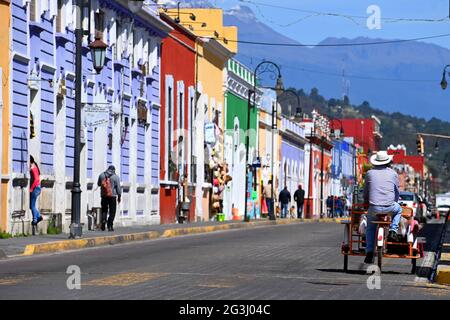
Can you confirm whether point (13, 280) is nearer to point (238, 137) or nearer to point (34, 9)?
point (34, 9)

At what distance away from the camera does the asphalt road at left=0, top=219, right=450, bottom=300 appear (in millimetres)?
14609

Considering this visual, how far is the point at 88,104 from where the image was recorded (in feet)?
110

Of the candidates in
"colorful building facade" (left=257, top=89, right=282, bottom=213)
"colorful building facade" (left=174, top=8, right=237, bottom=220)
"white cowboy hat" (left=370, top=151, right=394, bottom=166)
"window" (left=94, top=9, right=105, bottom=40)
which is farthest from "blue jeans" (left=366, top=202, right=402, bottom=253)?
"colorful building facade" (left=257, top=89, right=282, bottom=213)

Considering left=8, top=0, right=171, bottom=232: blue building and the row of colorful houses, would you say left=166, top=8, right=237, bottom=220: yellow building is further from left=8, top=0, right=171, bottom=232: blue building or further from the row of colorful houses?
left=8, top=0, right=171, bottom=232: blue building

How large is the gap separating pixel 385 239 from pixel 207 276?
2.97m

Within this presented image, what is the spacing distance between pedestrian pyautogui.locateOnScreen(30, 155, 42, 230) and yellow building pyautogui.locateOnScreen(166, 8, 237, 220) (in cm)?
2432

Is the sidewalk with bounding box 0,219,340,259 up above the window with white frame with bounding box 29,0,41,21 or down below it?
below

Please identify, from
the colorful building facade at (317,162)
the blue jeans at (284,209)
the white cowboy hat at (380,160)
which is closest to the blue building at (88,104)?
the white cowboy hat at (380,160)

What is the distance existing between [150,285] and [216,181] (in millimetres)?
46115

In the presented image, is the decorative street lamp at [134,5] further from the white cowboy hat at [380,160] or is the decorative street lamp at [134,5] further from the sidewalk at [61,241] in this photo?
the white cowboy hat at [380,160]

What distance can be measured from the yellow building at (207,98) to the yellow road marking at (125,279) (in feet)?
123
